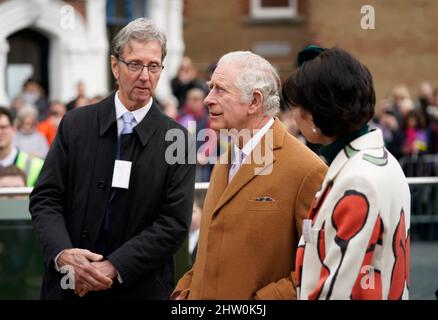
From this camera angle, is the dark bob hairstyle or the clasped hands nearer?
the dark bob hairstyle

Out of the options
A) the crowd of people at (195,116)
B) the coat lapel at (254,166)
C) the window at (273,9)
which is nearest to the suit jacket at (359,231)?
the coat lapel at (254,166)

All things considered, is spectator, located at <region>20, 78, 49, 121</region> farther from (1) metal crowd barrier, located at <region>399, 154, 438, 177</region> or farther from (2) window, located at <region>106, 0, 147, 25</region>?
(1) metal crowd barrier, located at <region>399, 154, 438, 177</region>

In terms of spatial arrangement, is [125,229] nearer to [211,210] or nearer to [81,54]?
[211,210]

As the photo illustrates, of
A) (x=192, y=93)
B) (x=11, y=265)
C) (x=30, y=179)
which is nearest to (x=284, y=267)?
(x=11, y=265)

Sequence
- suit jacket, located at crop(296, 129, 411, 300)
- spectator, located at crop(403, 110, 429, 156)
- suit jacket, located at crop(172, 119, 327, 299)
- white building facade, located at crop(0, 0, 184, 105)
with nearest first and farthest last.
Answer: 1. suit jacket, located at crop(296, 129, 411, 300)
2. suit jacket, located at crop(172, 119, 327, 299)
3. spectator, located at crop(403, 110, 429, 156)
4. white building facade, located at crop(0, 0, 184, 105)

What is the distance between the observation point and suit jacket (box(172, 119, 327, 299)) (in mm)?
4379

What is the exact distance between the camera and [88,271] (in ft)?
15.9

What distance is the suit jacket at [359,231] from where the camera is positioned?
11.7 ft

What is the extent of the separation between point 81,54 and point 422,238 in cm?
1469

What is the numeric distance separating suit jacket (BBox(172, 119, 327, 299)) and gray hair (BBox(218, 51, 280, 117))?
0.70 feet

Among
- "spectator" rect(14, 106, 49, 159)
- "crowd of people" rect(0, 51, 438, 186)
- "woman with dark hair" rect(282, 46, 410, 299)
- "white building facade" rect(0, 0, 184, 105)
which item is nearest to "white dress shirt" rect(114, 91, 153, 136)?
"woman with dark hair" rect(282, 46, 410, 299)

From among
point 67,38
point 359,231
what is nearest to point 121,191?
point 359,231

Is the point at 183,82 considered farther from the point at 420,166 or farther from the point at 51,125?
the point at 420,166

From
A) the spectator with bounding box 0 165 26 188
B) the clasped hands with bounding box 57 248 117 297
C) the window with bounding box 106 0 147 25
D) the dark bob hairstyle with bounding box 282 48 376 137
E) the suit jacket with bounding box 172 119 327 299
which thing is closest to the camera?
the dark bob hairstyle with bounding box 282 48 376 137
